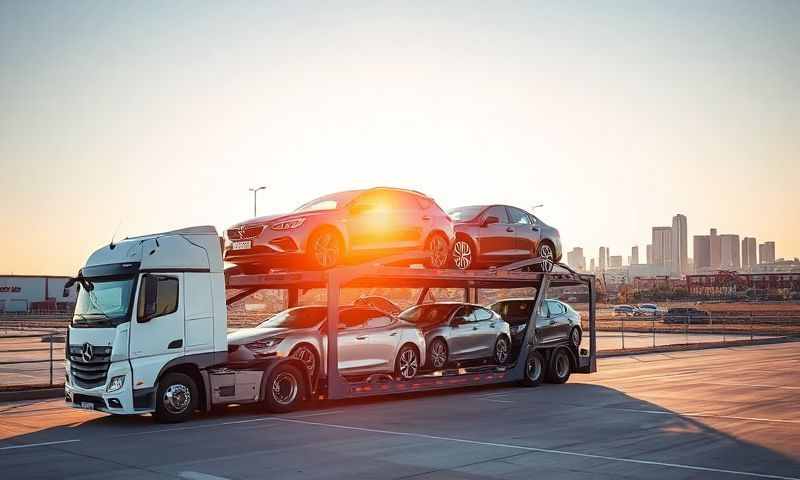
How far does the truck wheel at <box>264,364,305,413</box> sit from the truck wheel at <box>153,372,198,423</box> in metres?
1.33

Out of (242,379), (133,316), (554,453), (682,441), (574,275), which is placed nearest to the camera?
(554,453)

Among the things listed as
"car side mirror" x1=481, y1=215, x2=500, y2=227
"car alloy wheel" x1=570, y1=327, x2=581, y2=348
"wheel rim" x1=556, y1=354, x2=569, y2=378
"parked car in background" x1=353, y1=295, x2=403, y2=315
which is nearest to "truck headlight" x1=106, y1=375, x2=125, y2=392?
"parked car in background" x1=353, y1=295, x2=403, y2=315

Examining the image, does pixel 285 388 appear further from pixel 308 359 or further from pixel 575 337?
pixel 575 337

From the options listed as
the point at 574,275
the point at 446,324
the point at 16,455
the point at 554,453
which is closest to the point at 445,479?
the point at 554,453

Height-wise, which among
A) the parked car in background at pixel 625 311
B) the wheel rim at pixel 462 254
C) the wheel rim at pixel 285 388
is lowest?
the parked car in background at pixel 625 311

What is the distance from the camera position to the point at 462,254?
1888cm

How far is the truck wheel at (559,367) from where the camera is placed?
21125mm

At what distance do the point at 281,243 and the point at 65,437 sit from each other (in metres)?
4.97

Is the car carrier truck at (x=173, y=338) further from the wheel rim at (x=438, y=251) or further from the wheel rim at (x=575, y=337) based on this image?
the wheel rim at (x=575, y=337)

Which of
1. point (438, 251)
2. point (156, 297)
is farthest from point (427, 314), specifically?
point (156, 297)

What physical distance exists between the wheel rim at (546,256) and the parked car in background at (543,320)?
0.84 metres

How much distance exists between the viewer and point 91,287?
45.4ft

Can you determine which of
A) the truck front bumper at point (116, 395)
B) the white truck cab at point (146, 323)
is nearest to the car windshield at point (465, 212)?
the white truck cab at point (146, 323)

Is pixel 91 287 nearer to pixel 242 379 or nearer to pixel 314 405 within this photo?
pixel 242 379
